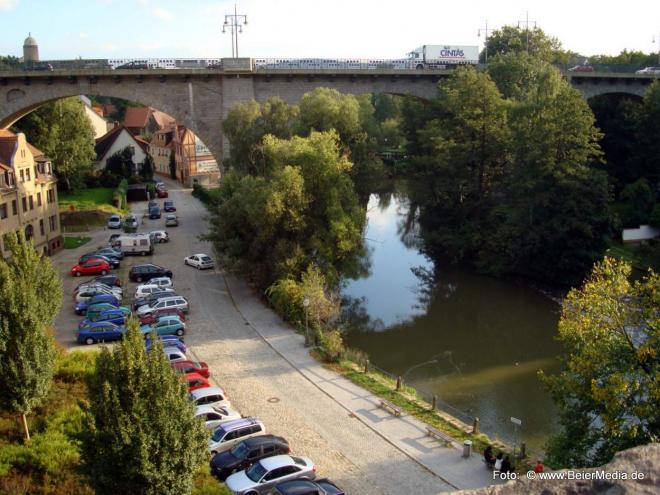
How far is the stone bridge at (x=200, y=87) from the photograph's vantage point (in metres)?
41.2

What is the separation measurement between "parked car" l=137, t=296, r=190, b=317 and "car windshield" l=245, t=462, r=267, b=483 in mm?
12478

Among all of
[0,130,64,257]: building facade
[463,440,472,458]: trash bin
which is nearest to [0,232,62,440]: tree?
[463,440,472,458]: trash bin

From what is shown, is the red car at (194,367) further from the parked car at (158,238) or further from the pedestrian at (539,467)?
the parked car at (158,238)

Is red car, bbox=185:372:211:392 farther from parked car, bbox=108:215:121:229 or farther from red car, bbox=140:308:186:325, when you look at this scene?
parked car, bbox=108:215:121:229

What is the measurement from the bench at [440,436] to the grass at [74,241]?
28046 millimetres

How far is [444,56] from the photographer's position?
50.9 meters

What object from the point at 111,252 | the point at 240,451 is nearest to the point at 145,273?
the point at 111,252

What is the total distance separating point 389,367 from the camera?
2433 cm

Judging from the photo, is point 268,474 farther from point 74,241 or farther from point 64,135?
point 64,135

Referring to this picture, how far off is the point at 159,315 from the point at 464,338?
1240 cm

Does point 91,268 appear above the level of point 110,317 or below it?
above

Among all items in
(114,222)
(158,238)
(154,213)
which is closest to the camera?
(158,238)

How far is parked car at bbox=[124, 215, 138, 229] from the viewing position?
4338 centimetres

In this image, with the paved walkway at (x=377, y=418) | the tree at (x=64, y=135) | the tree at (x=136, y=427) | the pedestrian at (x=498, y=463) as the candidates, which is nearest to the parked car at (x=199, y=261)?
the paved walkway at (x=377, y=418)
